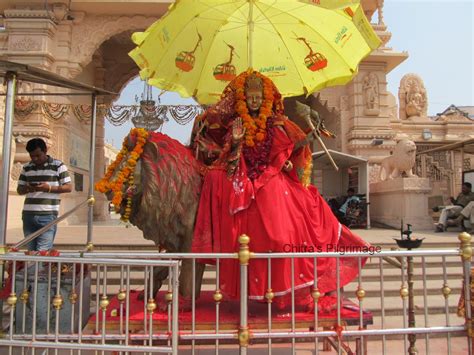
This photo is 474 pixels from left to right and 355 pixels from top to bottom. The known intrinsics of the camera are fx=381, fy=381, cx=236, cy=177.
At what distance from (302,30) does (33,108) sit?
9.40 meters

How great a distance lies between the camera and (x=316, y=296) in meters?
2.45

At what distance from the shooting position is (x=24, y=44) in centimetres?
1138

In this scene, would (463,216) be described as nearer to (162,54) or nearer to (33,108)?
(162,54)

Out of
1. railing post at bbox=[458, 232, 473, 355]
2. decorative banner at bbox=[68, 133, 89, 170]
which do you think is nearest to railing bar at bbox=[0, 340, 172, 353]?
railing post at bbox=[458, 232, 473, 355]

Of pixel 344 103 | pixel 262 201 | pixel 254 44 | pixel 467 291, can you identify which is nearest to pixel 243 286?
pixel 262 201

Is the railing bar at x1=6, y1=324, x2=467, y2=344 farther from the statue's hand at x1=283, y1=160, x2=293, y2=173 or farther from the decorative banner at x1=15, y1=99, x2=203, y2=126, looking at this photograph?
the decorative banner at x1=15, y1=99, x2=203, y2=126

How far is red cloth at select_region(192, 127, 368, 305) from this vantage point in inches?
116

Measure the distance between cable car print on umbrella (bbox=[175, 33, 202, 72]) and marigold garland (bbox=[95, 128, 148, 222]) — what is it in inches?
64.0

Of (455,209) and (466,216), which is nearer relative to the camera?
(466,216)

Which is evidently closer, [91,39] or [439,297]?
[439,297]

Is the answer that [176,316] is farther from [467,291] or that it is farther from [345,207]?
[345,207]

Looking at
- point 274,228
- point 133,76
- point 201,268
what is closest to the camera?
point 274,228

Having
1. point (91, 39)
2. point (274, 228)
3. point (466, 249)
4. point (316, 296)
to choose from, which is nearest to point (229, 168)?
point (274, 228)

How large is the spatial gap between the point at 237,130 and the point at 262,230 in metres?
0.89
